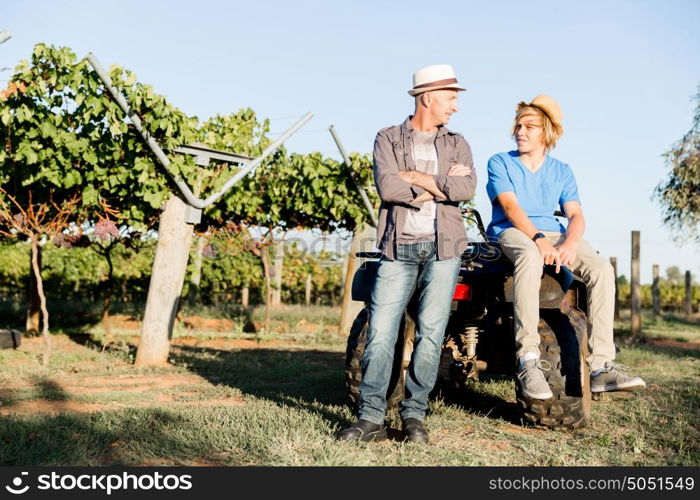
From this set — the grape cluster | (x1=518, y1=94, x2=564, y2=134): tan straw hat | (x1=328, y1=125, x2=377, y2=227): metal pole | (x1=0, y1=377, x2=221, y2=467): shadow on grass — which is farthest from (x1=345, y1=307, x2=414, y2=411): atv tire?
(x1=328, y1=125, x2=377, y2=227): metal pole

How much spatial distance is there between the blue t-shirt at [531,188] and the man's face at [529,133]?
91mm

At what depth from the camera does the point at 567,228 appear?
418 centimetres

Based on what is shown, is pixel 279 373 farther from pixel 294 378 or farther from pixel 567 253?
pixel 567 253

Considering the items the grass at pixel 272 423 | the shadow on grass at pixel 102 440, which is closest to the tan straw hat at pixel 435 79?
the grass at pixel 272 423

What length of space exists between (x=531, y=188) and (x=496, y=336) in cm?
96

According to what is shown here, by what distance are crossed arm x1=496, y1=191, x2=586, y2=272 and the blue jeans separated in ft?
1.84

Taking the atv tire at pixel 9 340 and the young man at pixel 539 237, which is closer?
the young man at pixel 539 237

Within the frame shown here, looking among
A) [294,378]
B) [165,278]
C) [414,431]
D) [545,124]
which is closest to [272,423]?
[414,431]

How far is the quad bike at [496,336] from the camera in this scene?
379 centimetres

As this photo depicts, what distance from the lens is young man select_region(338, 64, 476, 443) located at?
3.46 meters

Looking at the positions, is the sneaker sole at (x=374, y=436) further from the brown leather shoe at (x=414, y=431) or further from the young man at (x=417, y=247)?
the brown leather shoe at (x=414, y=431)
